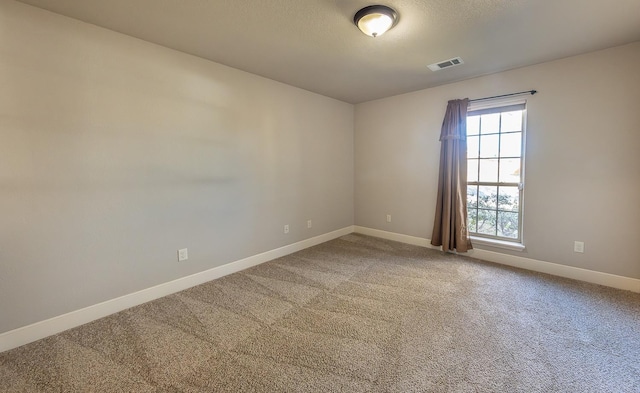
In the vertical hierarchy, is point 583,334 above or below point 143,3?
below

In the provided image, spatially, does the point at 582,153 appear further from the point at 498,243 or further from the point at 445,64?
the point at 445,64

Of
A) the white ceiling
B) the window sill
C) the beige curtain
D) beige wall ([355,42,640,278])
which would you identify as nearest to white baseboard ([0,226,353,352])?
the white ceiling

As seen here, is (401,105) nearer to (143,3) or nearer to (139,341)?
(143,3)

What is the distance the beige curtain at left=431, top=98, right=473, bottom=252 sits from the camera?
364 centimetres

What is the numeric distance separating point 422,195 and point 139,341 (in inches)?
150

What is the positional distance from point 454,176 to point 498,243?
1013 millimetres

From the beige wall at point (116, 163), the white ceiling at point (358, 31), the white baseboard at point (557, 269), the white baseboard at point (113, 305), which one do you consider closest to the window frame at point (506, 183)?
the white baseboard at point (557, 269)

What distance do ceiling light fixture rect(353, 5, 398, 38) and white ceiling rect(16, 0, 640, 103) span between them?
43 mm

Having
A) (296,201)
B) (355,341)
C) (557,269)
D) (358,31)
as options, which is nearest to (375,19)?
(358,31)

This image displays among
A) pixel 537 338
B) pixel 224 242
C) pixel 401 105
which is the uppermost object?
pixel 401 105

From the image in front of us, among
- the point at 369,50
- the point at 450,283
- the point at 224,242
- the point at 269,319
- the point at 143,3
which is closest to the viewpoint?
the point at 143,3

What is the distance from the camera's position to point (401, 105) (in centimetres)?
429

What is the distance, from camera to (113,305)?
236cm

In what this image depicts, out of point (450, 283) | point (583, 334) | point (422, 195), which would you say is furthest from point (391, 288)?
point (422, 195)
